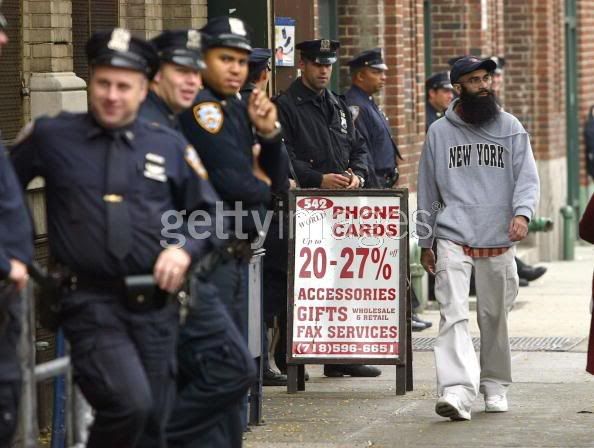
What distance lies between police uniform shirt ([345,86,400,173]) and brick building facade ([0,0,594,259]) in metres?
0.59

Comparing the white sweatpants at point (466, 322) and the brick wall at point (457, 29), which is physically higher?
the brick wall at point (457, 29)

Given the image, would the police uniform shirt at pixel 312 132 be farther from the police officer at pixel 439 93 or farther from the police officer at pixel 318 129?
the police officer at pixel 439 93

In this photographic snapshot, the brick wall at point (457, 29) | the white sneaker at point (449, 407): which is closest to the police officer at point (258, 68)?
the white sneaker at point (449, 407)

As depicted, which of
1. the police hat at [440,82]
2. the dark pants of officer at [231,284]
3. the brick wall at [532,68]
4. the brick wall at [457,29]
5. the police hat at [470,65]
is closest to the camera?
the dark pants of officer at [231,284]

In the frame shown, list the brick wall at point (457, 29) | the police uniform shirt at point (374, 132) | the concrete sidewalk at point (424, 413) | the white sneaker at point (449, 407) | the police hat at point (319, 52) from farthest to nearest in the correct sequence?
the brick wall at point (457, 29) < the police uniform shirt at point (374, 132) < the police hat at point (319, 52) < the white sneaker at point (449, 407) < the concrete sidewalk at point (424, 413)

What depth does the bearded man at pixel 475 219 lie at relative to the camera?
952cm

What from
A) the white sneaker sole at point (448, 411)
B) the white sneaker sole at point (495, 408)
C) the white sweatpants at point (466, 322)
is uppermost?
the white sweatpants at point (466, 322)

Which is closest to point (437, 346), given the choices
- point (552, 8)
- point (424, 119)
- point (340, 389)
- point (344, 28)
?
point (340, 389)

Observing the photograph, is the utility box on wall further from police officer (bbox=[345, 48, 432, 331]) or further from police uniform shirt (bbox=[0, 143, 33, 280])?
police uniform shirt (bbox=[0, 143, 33, 280])

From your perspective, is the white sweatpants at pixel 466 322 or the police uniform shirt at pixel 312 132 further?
the police uniform shirt at pixel 312 132

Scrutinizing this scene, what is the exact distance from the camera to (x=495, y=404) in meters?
9.72

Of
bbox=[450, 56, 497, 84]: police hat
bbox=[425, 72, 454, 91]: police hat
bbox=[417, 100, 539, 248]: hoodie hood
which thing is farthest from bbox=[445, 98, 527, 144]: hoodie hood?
bbox=[425, 72, 454, 91]: police hat

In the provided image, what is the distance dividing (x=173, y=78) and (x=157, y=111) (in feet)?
0.46

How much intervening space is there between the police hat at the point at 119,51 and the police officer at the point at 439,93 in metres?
9.64
